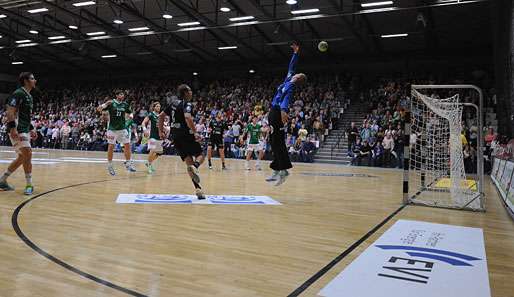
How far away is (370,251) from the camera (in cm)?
355

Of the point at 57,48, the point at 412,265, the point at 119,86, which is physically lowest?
the point at 412,265

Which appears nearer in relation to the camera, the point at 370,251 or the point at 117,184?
the point at 370,251

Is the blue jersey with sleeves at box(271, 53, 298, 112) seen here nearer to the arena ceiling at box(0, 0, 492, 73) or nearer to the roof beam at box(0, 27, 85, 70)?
→ the arena ceiling at box(0, 0, 492, 73)

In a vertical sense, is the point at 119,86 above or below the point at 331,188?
above

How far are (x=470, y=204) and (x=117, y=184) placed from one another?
6.56 meters

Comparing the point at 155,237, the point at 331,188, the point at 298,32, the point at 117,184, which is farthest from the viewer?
the point at 298,32

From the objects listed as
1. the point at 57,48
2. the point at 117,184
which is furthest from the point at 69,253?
the point at 57,48

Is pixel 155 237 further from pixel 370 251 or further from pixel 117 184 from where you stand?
pixel 117 184

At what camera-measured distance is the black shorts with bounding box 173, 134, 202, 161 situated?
6469 mm

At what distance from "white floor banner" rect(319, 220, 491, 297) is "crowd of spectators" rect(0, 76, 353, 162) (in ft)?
49.6

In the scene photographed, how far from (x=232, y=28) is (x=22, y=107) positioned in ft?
69.9

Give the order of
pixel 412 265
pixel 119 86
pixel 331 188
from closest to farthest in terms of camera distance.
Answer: pixel 412 265
pixel 331 188
pixel 119 86

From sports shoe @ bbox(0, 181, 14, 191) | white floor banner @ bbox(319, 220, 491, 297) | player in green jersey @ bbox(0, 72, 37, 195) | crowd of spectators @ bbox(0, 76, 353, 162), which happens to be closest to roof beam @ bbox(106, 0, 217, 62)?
crowd of spectators @ bbox(0, 76, 353, 162)

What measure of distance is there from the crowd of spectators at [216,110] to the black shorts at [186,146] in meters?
12.5
